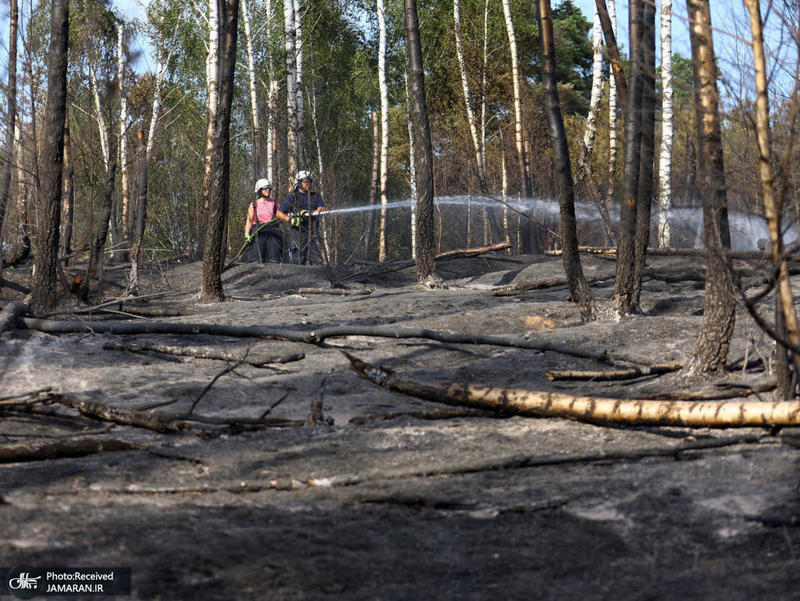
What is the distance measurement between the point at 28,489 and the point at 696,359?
15.3 ft

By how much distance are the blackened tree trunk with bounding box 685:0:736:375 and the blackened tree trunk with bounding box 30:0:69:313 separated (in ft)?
22.2

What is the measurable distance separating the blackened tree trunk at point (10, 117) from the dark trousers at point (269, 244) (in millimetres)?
4354

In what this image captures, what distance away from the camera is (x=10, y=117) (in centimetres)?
1172

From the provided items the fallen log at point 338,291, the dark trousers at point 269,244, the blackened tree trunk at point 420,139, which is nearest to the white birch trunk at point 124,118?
the dark trousers at point 269,244

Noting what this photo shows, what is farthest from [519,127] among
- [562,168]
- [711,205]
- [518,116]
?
[711,205]

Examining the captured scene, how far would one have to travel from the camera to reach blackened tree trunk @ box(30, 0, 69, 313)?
9633 millimetres

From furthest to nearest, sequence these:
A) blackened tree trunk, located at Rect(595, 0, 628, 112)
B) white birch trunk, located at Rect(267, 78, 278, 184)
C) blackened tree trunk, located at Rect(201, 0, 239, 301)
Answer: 1. white birch trunk, located at Rect(267, 78, 278, 184)
2. blackened tree trunk, located at Rect(201, 0, 239, 301)
3. blackened tree trunk, located at Rect(595, 0, 628, 112)

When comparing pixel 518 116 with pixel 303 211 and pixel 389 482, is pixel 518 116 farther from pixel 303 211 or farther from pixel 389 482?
pixel 389 482

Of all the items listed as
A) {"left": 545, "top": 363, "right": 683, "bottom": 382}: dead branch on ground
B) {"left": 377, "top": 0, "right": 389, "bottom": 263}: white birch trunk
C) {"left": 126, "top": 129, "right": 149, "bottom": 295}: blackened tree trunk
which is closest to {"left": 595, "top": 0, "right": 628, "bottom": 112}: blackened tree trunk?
{"left": 545, "top": 363, "right": 683, "bottom": 382}: dead branch on ground

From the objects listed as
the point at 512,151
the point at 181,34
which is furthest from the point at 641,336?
the point at 181,34

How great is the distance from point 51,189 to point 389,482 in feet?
22.0

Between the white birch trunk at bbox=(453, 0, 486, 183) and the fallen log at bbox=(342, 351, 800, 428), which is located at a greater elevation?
the white birch trunk at bbox=(453, 0, 486, 183)

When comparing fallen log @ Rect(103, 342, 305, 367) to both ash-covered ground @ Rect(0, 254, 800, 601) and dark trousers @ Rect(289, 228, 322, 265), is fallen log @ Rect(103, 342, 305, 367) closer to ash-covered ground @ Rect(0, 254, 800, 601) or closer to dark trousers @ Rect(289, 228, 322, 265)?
ash-covered ground @ Rect(0, 254, 800, 601)

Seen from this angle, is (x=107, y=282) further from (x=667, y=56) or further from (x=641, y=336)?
(x=667, y=56)
